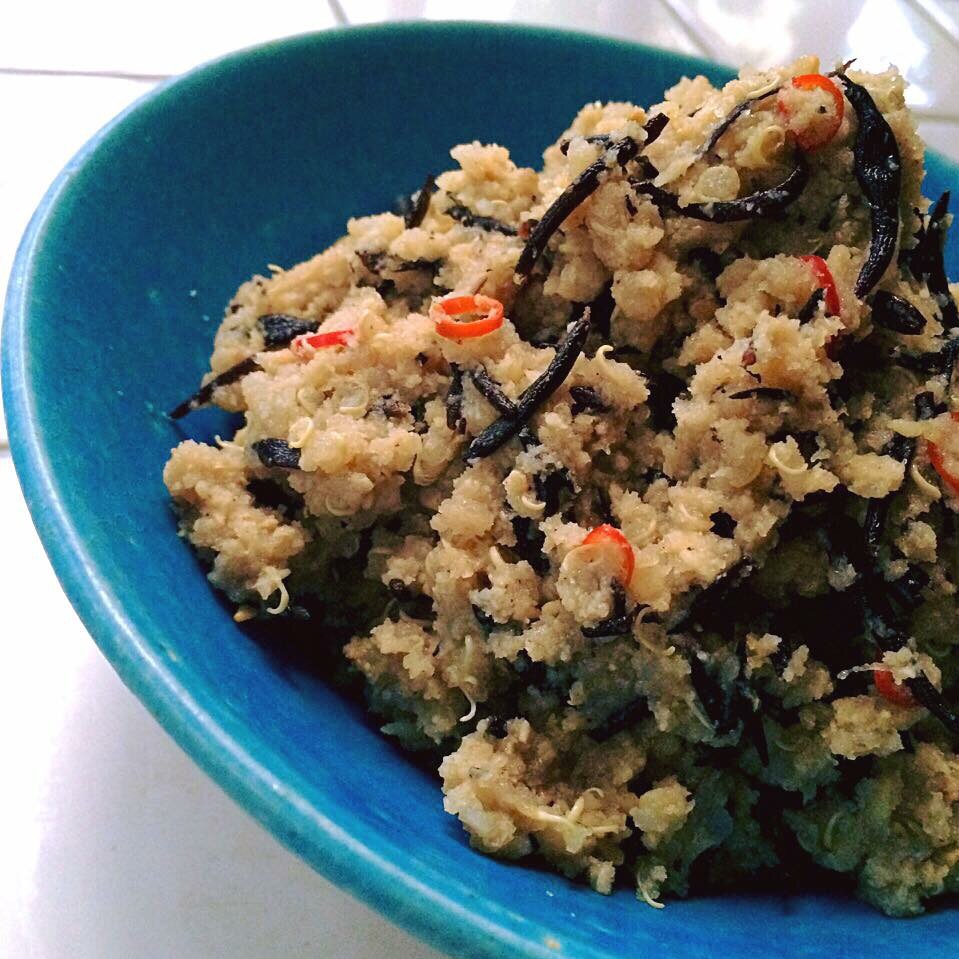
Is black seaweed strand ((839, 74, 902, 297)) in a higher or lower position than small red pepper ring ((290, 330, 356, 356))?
higher

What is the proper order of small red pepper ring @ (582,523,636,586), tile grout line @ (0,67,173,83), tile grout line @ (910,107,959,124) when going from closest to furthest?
small red pepper ring @ (582,523,636,586)
tile grout line @ (0,67,173,83)
tile grout line @ (910,107,959,124)

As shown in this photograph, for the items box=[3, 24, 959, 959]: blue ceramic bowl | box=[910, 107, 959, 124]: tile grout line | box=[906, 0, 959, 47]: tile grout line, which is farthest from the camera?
box=[906, 0, 959, 47]: tile grout line

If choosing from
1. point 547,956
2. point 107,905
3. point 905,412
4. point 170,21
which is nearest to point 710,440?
point 905,412

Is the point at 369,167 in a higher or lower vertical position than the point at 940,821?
higher

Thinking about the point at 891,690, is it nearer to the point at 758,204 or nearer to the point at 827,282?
the point at 827,282

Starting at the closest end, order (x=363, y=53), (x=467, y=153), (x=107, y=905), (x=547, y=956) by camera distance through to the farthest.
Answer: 1. (x=547, y=956)
2. (x=107, y=905)
3. (x=467, y=153)
4. (x=363, y=53)

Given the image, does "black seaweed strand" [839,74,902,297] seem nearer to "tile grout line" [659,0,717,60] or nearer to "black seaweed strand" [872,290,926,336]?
"black seaweed strand" [872,290,926,336]

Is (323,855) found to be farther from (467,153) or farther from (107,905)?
(467,153)

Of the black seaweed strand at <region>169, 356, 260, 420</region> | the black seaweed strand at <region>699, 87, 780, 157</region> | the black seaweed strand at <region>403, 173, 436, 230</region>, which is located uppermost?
the black seaweed strand at <region>699, 87, 780, 157</region>

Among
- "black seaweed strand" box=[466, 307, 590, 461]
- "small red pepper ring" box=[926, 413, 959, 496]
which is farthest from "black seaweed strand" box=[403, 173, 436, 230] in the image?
"small red pepper ring" box=[926, 413, 959, 496]
